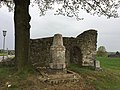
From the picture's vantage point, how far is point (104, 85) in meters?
13.0

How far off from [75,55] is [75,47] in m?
0.72

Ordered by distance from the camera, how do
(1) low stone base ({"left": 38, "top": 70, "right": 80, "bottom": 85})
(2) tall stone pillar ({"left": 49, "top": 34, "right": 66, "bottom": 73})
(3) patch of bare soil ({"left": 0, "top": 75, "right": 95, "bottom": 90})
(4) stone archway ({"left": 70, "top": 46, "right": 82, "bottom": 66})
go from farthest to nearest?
(4) stone archway ({"left": 70, "top": 46, "right": 82, "bottom": 66}), (2) tall stone pillar ({"left": 49, "top": 34, "right": 66, "bottom": 73}), (1) low stone base ({"left": 38, "top": 70, "right": 80, "bottom": 85}), (3) patch of bare soil ({"left": 0, "top": 75, "right": 95, "bottom": 90})

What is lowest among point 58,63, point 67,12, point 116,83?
point 116,83

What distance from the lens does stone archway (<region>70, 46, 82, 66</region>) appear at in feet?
64.9

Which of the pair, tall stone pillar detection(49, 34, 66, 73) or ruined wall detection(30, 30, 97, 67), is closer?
tall stone pillar detection(49, 34, 66, 73)

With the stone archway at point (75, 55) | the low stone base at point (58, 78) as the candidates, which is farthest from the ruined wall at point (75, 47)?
the low stone base at point (58, 78)

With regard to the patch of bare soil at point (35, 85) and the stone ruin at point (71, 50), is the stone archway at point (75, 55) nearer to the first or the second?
the stone ruin at point (71, 50)

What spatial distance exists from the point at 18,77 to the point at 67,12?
5147 mm

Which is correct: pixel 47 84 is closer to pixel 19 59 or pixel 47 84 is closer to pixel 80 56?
pixel 19 59

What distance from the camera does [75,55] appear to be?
20203 millimetres

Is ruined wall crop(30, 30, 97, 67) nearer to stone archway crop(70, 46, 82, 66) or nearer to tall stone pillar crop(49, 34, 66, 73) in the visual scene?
stone archway crop(70, 46, 82, 66)

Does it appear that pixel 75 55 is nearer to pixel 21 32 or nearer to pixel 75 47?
pixel 75 47

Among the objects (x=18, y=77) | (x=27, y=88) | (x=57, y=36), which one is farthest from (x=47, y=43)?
(x=27, y=88)

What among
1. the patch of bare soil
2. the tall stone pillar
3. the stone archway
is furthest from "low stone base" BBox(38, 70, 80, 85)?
the stone archway
